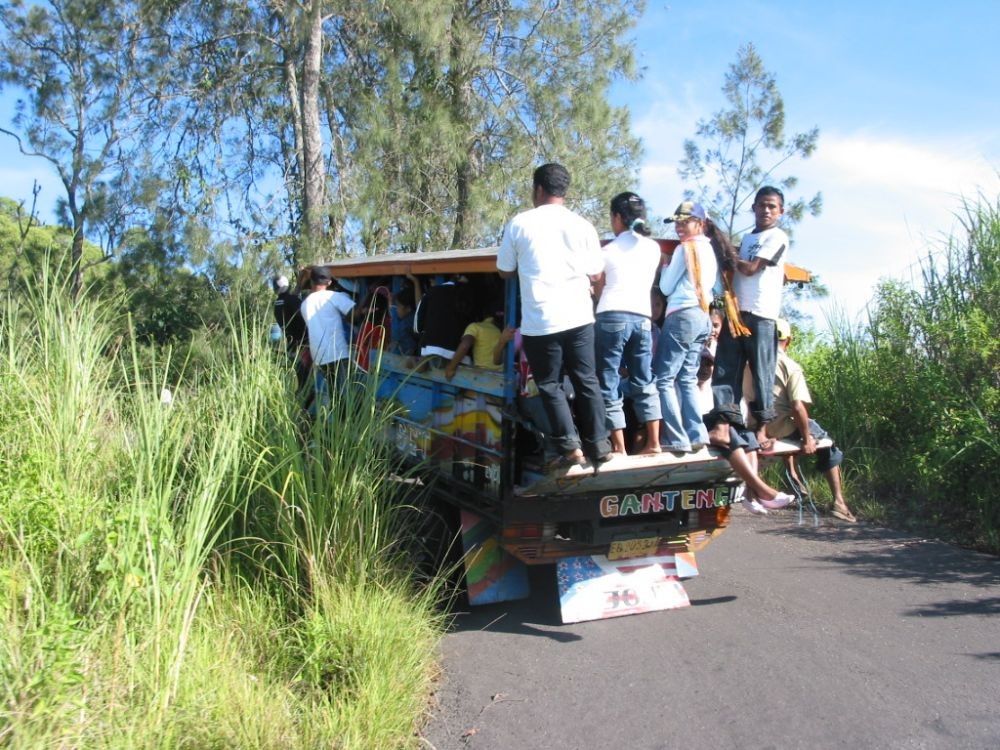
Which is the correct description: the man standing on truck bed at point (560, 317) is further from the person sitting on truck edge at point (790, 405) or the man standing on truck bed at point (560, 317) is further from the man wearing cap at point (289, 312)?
the man wearing cap at point (289, 312)

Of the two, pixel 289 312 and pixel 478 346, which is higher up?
pixel 289 312

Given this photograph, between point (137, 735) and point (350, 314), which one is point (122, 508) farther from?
point (350, 314)

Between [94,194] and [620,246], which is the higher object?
[94,194]

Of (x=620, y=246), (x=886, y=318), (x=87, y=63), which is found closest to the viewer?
(x=620, y=246)

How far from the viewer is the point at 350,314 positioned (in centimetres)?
741

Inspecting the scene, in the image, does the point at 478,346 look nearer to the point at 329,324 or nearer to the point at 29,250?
the point at 329,324

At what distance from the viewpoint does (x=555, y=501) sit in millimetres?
A: 5336

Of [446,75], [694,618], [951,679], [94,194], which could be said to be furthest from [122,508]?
[446,75]

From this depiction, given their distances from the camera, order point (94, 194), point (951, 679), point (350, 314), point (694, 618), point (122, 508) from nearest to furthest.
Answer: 1. point (122, 508)
2. point (951, 679)
3. point (694, 618)
4. point (350, 314)
5. point (94, 194)

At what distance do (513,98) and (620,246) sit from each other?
10.3m

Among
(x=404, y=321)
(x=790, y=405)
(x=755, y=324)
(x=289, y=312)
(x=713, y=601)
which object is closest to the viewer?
(x=755, y=324)

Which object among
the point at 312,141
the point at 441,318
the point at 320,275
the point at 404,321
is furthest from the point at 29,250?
the point at 441,318

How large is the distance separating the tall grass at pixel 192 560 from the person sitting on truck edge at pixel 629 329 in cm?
138

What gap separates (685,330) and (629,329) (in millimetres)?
383
